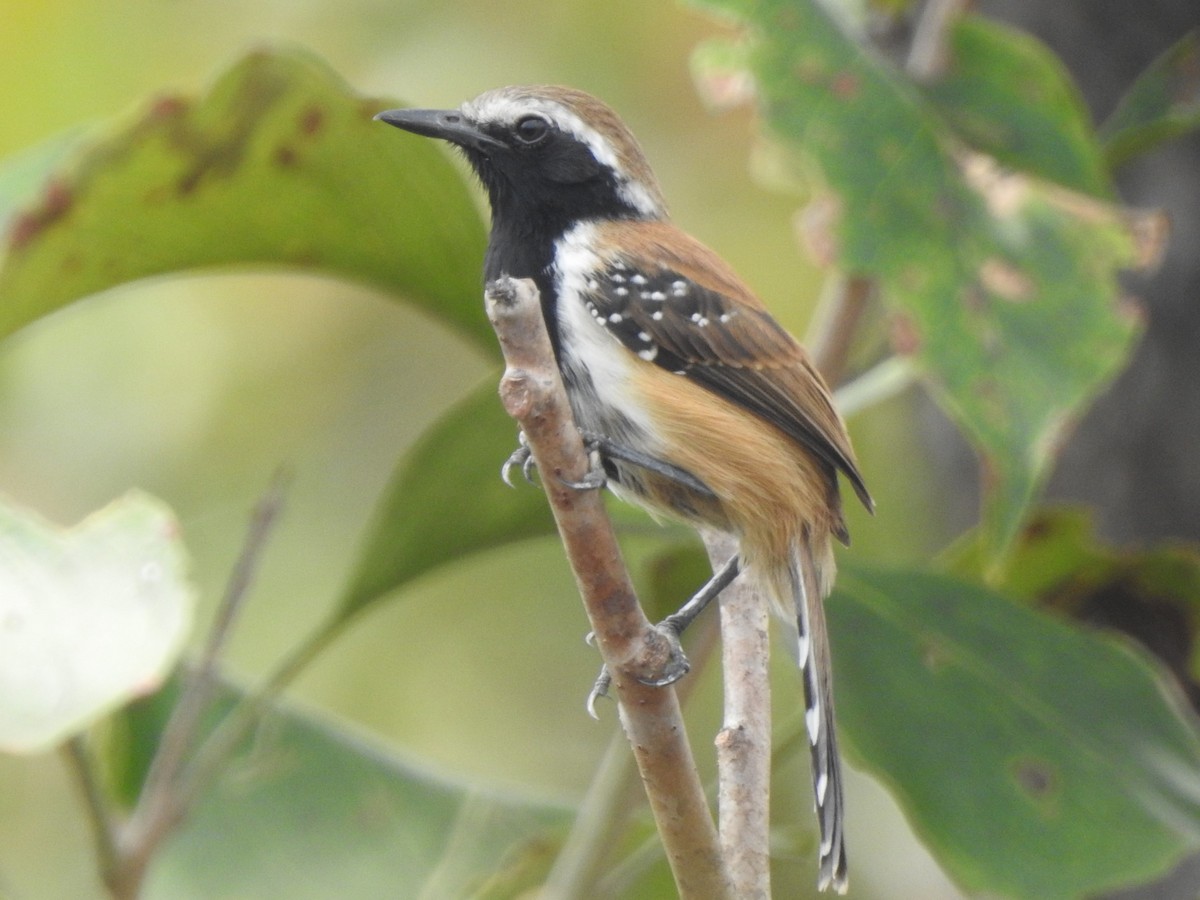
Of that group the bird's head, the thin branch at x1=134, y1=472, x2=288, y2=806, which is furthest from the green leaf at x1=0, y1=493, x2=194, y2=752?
the bird's head

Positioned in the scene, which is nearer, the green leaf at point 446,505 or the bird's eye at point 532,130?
the bird's eye at point 532,130

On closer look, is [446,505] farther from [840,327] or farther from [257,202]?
[840,327]

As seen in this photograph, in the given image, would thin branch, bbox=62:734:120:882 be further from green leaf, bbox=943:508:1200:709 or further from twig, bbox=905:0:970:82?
twig, bbox=905:0:970:82

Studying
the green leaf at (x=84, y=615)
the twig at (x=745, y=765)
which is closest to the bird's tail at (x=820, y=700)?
the twig at (x=745, y=765)

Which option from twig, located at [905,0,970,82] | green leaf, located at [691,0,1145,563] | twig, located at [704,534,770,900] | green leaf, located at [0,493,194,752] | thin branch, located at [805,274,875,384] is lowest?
twig, located at [704,534,770,900]

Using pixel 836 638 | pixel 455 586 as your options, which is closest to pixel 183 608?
pixel 836 638

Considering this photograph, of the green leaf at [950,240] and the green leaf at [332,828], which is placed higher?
the green leaf at [950,240]

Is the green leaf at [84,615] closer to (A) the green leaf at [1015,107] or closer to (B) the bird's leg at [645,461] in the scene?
(B) the bird's leg at [645,461]
